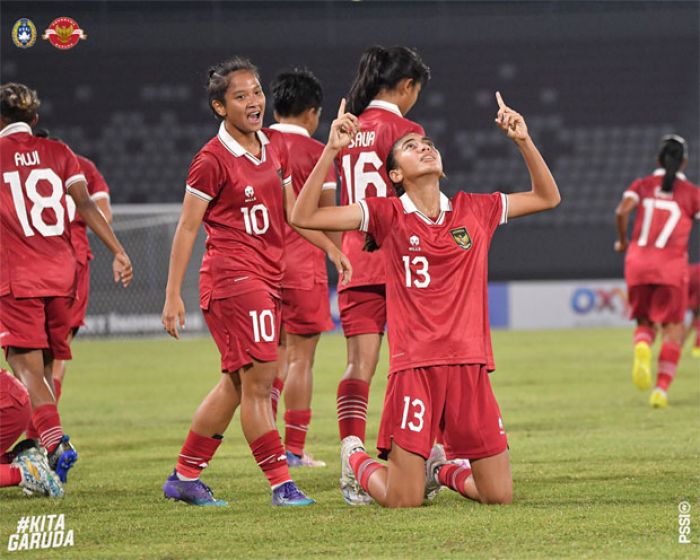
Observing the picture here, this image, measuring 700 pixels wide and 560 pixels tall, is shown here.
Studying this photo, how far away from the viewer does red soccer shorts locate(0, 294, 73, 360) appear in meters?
5.67

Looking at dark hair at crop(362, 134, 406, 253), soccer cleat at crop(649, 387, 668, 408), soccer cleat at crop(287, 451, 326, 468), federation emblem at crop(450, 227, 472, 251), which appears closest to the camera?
federation emblem at crop(450, 227, 472, 251)

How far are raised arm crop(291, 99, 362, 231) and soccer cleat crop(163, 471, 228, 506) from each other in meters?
1.21

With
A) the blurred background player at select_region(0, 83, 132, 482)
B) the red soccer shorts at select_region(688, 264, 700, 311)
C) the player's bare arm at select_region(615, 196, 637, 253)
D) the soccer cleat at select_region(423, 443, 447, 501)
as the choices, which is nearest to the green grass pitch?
the soccer cleat at select_region(423, 443, 447, 501)

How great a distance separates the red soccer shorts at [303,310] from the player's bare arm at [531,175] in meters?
1.85

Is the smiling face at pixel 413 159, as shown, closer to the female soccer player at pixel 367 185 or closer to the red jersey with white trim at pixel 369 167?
the female soccer player at pixel 367 185

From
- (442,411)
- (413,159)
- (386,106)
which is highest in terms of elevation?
(386,106)

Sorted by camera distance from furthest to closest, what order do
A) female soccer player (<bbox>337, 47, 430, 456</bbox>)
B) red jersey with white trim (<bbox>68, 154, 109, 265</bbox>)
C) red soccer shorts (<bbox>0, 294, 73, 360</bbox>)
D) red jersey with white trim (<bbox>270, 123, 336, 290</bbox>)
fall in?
red jersey with white trim (<bbox>68, 154, 109, 265</bbox>) < red jersey with white trim (<bbox>270, 123, 336, 290</bbox>) < red soccer shorts (<bbox>0, 294, 73, 360</bbox>) < female soccer player (<bbox>337, 47, 430, 456</bbox>)

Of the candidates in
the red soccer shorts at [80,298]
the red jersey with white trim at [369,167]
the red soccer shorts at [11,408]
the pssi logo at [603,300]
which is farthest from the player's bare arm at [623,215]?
the pssi logo at [603,300]

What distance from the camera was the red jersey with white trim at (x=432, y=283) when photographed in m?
4.71

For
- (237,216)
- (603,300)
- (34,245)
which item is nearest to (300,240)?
(34,245)

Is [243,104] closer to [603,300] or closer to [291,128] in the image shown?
[291,128]

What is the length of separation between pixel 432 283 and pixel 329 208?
500 millimetres

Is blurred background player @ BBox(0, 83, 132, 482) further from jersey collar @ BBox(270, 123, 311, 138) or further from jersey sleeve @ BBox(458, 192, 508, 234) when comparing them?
jersey sleeve @ BBox(458, 192, 508, 234)

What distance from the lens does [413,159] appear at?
4.88m
